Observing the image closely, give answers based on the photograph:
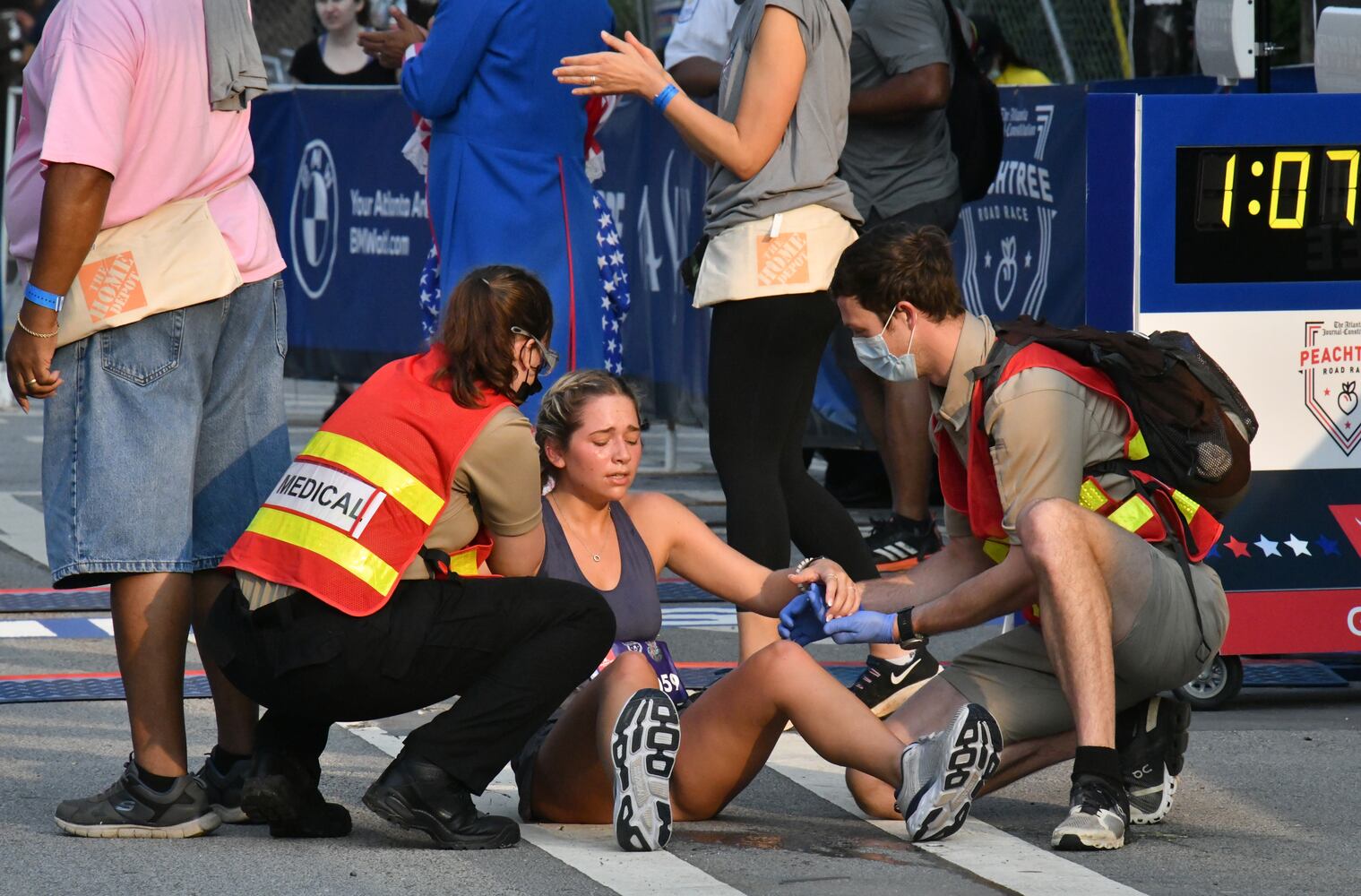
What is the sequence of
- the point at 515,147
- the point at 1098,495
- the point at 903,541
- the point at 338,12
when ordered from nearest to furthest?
the point at 1098,495 < the point at 515,147 < the point at 903,541 < the point at 338,12

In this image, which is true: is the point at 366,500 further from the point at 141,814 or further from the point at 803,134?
the point at 803,134

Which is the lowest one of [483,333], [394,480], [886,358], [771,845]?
[771,845]

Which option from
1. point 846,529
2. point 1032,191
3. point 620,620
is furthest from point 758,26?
point 1032,191

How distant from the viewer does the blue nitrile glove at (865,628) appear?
14.7 feet

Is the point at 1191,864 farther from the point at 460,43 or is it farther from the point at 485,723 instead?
the point at 460,43

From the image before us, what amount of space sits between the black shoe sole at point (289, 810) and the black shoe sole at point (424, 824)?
15 cm

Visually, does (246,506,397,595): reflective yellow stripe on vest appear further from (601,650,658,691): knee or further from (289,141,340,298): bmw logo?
(289,141,340,298): bmw logo

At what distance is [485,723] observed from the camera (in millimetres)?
4176

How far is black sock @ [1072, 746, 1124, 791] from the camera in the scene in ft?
13.9

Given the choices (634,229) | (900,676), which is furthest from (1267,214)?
(634,229)

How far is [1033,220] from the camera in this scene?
848 cm

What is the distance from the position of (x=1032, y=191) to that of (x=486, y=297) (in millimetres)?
4658

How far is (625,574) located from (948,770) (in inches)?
36.4

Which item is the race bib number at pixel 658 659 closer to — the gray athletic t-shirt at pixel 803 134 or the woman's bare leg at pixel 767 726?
the woman's bare leg at pixel 767 726
